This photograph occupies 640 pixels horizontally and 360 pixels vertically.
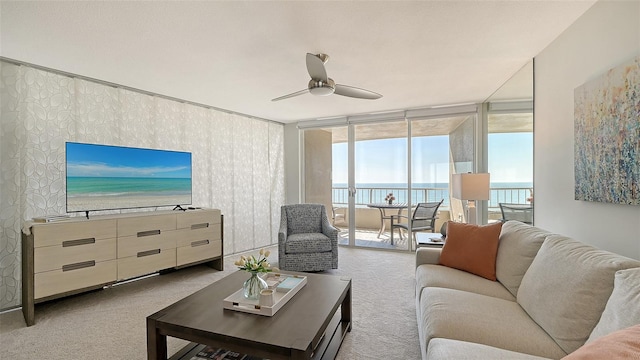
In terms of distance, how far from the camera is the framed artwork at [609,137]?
151 cm

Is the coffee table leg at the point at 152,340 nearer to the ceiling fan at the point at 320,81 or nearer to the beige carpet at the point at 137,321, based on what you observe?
the beige carpet at the point at 137,321

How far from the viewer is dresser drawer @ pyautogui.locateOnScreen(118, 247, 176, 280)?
2.85 metres

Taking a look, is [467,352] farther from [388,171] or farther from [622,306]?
[388,171]

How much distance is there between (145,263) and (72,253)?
2.15ft

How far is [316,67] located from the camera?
217 cm

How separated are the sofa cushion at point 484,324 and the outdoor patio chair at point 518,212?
1.59 m

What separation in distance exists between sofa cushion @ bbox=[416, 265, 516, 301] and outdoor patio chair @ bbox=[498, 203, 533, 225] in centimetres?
127

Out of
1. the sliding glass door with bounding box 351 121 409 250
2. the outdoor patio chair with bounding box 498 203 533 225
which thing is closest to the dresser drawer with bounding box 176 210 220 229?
the sliding glass door with bounding box 351 121 409 250

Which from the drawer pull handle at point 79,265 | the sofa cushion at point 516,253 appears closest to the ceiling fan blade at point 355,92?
the sofa cushion at point 516,253

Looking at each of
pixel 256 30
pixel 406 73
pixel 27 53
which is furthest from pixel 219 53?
pixel 406 73

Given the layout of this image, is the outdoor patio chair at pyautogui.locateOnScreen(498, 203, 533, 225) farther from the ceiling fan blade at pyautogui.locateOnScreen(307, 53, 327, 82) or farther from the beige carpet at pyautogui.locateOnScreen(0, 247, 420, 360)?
the ceiling fan blade at pyautogui.locateOnScreen(307, 53, 327, 82)

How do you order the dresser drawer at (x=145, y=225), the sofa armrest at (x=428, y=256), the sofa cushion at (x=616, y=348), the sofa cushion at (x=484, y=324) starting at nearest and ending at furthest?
the sofa cushion at (x=616, y=348) → the sofa cushion at (x=484, y=324) → the sofa armrest at (x=428, y=256) → the dresser drawer at (x=145, y=225)

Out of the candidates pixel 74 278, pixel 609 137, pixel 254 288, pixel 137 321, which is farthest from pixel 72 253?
pixel 609 137

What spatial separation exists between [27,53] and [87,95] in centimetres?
64
